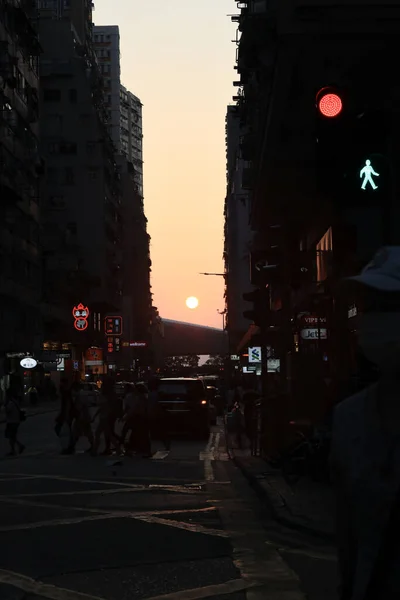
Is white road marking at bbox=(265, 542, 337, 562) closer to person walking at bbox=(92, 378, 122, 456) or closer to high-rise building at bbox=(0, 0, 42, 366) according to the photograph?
person walking at bbox=(92, 378, 122, 456)

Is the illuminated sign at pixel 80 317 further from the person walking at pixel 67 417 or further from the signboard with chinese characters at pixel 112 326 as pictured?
the person walking at pixel 67 417

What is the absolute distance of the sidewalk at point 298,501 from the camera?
11430mm

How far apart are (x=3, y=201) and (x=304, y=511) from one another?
55762 millimetres

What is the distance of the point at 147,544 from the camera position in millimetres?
10273

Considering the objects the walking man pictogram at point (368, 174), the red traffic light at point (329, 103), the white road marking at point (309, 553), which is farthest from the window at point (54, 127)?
the walking man pictogram at point (368, 174)

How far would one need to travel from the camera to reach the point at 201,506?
45.5ft

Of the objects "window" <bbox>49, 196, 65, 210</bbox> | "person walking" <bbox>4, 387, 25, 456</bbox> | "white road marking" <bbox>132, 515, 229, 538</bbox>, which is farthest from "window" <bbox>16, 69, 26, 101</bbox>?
"white road marking" <bbox>132, 515, 229, 538</bbox>

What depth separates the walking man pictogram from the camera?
8.00 meters

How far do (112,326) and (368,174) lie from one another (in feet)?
379

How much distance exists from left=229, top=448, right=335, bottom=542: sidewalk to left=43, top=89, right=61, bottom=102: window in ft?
306

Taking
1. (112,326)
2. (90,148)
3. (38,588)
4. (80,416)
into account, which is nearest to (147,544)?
(38,588)

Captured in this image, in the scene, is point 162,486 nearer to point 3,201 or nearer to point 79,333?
point 3,201

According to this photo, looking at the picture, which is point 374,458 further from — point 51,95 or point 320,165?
point 51,95

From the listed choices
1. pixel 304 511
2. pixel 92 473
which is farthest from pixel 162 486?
pixel 304 511
